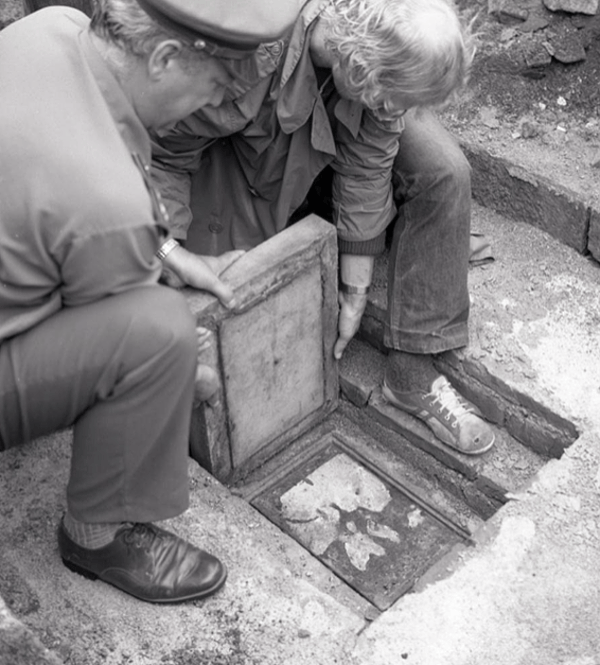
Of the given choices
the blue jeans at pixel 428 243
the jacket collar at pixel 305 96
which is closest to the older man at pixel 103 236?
the jacket collar at pixel 305 96

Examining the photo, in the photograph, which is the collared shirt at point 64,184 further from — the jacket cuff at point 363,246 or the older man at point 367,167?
the jacket cuff at point 363,246

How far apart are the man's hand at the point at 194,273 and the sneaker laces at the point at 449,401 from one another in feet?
2.83

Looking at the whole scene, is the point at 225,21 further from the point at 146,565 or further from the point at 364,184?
the point at 146,565

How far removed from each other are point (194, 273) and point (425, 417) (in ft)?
3.48

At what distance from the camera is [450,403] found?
345 centimetres

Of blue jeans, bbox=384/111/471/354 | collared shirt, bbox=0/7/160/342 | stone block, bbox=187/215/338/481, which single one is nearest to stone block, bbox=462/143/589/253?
blue jeans, bbox=384/111/471/354

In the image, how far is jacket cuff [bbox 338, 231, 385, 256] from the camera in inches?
130

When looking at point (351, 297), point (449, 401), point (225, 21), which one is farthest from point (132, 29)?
point (449, 401)

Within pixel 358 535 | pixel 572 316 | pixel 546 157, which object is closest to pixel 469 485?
pixel 358 535

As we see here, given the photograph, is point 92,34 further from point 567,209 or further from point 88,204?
point 567,209

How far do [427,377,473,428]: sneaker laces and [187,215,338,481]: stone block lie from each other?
40 cm

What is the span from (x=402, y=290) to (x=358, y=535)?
866 mm

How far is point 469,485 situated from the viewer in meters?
3.51

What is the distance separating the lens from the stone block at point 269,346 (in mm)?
3096
